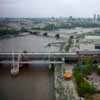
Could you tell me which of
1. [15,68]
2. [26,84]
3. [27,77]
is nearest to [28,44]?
[15,68]

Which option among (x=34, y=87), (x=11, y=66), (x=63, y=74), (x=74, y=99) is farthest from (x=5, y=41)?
(x=74, y=99)

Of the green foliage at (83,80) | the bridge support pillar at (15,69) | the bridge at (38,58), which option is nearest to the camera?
the green foliage at (83,80)

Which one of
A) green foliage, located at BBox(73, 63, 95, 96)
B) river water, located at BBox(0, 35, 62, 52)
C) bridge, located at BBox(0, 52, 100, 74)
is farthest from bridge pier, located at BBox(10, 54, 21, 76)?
green foliage, located at BBox(73, 63, 95, 96)

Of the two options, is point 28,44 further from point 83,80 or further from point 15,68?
point 83,80

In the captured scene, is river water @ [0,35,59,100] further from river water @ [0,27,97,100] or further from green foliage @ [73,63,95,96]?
green foliage @ [73,63,95,96]

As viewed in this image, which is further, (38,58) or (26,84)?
(38,58)

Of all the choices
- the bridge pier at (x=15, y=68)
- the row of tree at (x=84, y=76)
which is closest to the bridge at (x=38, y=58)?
the bridge pier at (x=15, y=68)

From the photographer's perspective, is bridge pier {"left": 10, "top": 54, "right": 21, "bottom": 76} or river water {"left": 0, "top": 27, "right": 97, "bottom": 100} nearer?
river water {"left": 0, "top": 27, "right": 97, "bottom": 100}

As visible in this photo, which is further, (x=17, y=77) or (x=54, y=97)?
(x=17, y=77)

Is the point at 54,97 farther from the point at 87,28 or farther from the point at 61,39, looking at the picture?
the point at 87,28

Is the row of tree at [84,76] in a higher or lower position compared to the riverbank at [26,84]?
higher

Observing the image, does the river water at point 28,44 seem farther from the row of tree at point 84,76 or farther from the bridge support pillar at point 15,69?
the row of tree at point 84,76
